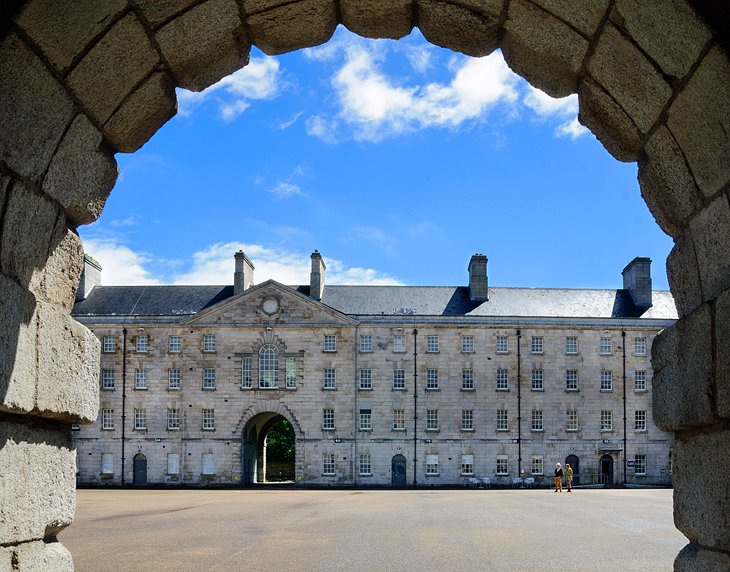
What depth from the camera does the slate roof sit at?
5478cm

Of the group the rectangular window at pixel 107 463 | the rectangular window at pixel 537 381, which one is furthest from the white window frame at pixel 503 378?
the rectangular window at pixel 107 463

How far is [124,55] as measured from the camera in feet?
15.0

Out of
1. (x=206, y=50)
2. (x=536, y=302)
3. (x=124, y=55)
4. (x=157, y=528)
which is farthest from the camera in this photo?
(x=536, y=302)

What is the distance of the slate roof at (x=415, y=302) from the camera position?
54.8 metres

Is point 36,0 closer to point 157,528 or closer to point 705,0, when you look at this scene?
point 705,0

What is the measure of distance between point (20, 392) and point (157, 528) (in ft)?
60.1

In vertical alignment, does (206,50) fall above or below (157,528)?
above

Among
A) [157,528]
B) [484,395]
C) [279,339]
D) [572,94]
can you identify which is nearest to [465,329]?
[484,395]

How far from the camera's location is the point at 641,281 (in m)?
56.2

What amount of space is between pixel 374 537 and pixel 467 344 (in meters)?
35.5

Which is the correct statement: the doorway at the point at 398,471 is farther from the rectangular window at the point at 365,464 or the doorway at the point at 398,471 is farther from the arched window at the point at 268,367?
the arched window at the point at 268,367

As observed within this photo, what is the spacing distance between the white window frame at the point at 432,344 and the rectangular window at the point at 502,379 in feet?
14.2

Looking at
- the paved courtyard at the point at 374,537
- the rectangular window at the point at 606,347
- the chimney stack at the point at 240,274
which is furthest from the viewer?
the chimney stack at the point at 240,274

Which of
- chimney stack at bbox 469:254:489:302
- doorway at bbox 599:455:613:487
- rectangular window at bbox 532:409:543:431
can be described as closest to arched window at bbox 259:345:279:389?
chimney stack at bbox 469:254:489:302
